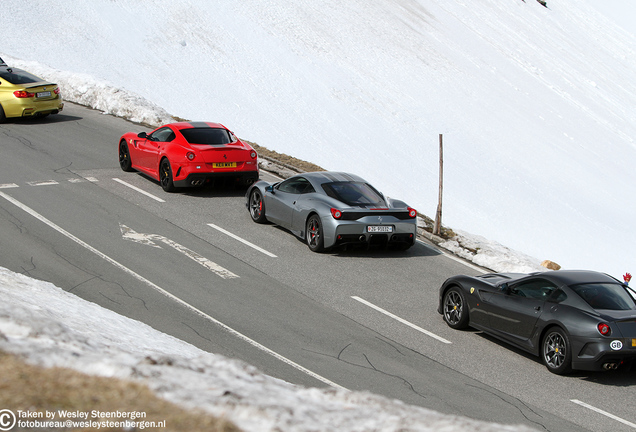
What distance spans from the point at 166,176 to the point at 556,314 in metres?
9.85

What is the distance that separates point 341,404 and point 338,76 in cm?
4316

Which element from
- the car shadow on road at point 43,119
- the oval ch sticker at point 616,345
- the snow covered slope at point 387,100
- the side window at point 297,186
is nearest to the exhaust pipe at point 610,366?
the oval ch sticker at point 616,345

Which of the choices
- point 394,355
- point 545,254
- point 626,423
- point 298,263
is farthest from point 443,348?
point 545,254

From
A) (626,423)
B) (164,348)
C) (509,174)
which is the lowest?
(164,348)

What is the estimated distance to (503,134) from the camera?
45.6 metres

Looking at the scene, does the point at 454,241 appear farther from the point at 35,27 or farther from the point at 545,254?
the point at 35,27

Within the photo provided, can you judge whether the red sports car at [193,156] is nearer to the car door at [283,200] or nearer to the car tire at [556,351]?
the car door at [283,200]

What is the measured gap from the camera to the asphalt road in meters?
8.38

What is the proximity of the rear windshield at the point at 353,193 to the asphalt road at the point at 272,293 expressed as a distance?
107 cm

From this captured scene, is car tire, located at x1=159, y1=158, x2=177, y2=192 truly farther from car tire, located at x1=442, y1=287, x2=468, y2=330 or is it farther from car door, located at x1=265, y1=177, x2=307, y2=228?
car tire, located at x1=442, y1=287, x2=468, y2=330

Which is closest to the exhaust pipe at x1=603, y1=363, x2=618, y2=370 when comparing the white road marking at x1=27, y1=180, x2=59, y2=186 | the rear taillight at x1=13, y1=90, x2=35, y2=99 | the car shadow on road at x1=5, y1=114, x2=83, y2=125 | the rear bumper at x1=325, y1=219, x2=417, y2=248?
the rear bumper at x1=325, y1=219, x2=417, y2=248

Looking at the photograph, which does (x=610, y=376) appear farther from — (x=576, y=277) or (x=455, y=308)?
(x=455, y=308)

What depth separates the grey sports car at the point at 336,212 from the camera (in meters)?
12.8

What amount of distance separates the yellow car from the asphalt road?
14.1 feet
